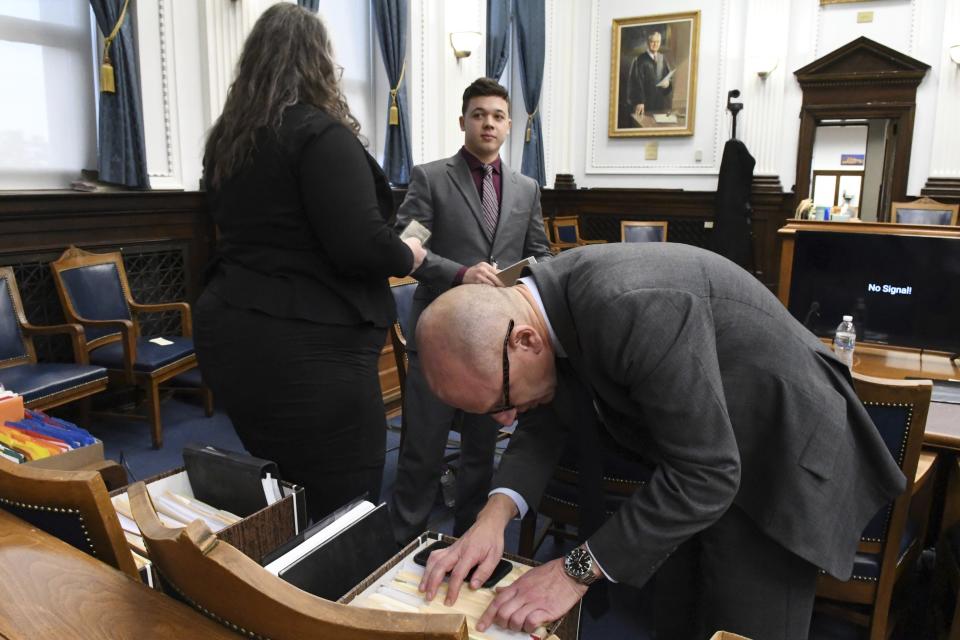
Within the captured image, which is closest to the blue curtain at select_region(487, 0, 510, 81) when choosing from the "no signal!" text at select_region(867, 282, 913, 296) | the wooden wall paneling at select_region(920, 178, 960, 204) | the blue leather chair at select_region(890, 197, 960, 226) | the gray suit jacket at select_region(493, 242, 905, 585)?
the blue leather chair at select_region(890, 197, 960, 226)

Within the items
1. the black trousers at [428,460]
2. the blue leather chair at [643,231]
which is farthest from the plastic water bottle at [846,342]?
the blue leather chair at [643,231]

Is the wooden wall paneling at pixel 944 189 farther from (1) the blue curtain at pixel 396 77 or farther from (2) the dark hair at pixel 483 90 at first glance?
(2) the dark hair at pixel 483 90

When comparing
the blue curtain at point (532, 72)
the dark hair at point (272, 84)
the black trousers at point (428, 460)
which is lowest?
the black trousers at point (428, 460)

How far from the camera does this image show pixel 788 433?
114cm

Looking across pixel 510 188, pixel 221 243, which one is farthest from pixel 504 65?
pixel 221 243

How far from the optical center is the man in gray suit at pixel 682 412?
102cm

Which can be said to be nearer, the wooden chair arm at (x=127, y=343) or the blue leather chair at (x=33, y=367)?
the blue leather chair at (x=33, y=367)

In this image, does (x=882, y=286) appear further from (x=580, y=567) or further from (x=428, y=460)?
(x=580, y=567)

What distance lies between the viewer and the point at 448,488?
10.3ft

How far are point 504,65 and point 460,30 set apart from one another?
1.02m

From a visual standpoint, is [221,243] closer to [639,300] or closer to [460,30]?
[639,300]

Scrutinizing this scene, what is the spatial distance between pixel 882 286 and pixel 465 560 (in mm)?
2206

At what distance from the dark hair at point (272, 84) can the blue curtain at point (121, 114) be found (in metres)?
2.91

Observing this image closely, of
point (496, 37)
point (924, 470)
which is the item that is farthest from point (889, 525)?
point (496, 37)
